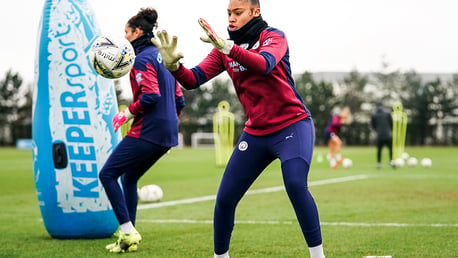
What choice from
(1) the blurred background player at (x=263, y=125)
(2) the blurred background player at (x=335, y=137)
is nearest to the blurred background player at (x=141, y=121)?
(1) the blurred background player at (x=263, y=125)

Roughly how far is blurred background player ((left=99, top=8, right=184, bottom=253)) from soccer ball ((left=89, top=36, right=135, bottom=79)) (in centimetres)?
44

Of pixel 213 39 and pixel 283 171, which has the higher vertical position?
pixel 213 39

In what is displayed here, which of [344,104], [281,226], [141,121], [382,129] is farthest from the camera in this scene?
[344,104]

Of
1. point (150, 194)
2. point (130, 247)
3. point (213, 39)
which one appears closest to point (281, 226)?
point (130, 247)

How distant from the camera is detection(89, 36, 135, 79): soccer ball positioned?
19.9 feet

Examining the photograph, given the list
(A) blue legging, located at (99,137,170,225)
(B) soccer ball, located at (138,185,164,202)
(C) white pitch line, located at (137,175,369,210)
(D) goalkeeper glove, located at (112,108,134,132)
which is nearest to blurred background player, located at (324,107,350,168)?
(C) white pitch line, located at (137,175,369,210)

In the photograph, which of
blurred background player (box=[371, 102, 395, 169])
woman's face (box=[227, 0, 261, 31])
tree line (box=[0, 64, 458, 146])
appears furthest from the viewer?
tree line (box=[0, 64, 458, 146])

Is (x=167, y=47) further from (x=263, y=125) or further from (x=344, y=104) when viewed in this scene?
(x=344, y=104)

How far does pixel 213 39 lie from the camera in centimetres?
436

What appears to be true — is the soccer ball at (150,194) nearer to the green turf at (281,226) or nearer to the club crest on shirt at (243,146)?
the green turf at (281,226)

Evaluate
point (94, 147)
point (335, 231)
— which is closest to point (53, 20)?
point (94, 147)

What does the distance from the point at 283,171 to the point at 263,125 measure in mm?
383

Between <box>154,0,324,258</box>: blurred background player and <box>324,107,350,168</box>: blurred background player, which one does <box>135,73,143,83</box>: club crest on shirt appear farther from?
<box>324,107,350,168</box>: blurred background player

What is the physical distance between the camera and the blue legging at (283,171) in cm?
488
